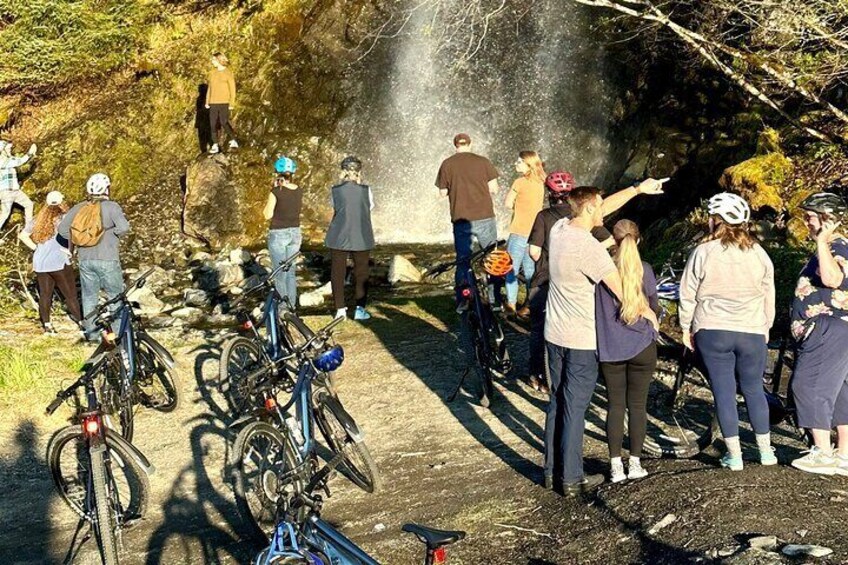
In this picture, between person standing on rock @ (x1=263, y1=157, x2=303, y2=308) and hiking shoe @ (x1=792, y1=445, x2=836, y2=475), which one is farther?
person standing on rock @ (x1=263, y1=157, x2=303, y2=308)

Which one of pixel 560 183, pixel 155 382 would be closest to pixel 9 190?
pixel 155 382

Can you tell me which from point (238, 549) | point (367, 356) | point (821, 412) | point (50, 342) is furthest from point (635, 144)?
point (238, 549)

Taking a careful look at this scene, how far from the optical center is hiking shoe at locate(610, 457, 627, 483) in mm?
7320

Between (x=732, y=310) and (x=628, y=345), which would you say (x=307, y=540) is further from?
(x=732, y=310)

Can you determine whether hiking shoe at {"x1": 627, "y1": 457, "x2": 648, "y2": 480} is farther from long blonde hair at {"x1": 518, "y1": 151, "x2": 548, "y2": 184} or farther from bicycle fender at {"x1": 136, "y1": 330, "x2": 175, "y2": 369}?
long blonde hair at {"x1": 518, "y1": 151, "x2": 548, "y2": 184}

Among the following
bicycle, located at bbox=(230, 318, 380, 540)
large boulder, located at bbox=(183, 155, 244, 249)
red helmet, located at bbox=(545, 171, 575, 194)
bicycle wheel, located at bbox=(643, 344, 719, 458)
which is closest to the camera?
bicycle, located at bbox=(230, 318, 380, 540)

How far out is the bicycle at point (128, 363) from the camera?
9.58 m

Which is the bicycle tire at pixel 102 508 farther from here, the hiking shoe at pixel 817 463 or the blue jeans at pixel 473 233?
the blue jeans at pixel 473 233

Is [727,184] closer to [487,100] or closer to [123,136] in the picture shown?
[487,100]

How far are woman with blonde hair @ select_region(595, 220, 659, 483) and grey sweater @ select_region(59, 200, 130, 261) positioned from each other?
6202mm

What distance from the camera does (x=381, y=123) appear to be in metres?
20.9

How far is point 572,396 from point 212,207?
44.6 ft

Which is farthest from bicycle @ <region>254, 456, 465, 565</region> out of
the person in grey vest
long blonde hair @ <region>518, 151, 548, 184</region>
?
long blonde hair @ <region>518, 151, 548, 184</region>

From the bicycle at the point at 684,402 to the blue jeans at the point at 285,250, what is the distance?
13.9 feet
